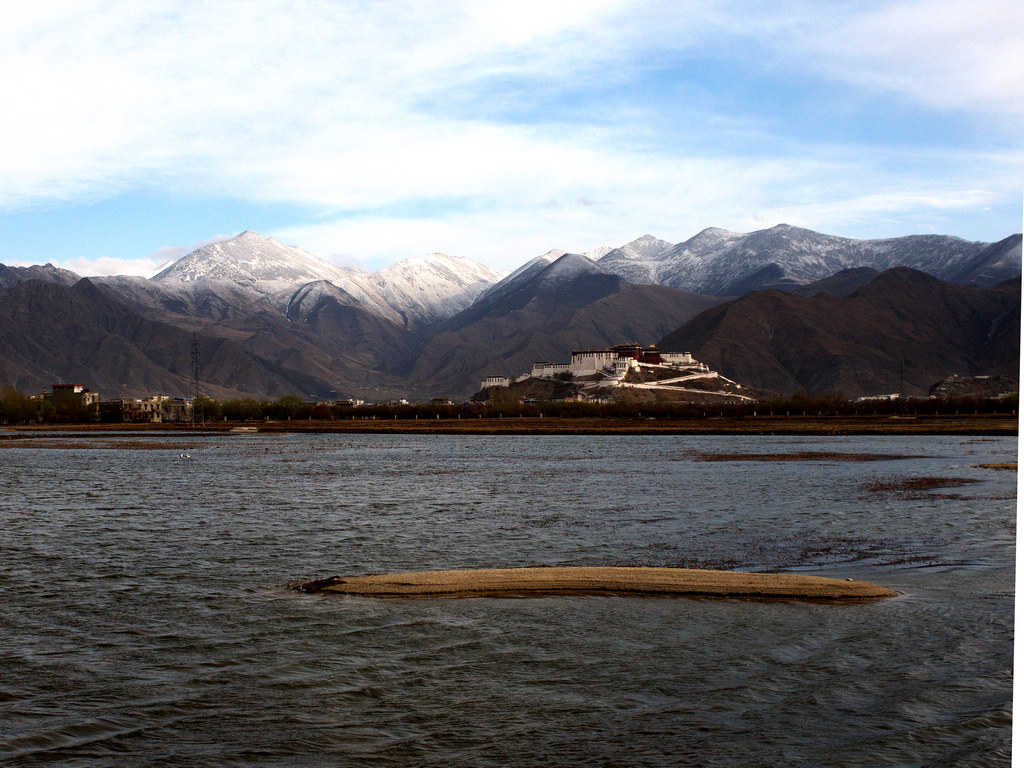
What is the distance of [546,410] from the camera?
7219 inches

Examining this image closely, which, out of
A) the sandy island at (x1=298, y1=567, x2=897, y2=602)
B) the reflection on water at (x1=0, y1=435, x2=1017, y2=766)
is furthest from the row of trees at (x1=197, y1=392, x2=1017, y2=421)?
the sandy island at (x1=298, y1=567, x2=897, y2=602)

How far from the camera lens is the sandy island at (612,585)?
21.2 meters

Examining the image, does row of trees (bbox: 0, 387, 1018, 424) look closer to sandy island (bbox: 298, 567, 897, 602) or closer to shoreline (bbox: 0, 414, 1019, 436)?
shoreline (bbox: 0, 414, 1019, 436)

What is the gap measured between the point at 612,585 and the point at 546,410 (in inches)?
6357

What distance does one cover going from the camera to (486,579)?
22.5m

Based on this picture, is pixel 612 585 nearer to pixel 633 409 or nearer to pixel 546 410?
pixel 633 409

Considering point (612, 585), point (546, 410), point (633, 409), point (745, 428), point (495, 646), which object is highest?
point (546, 410)

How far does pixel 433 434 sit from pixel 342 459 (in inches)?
2175

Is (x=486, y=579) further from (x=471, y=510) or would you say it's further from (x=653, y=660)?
(x=471, y=510)

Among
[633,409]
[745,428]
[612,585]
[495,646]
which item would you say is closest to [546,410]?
[633,409]

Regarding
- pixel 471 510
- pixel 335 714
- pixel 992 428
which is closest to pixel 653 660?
pixel 335 714

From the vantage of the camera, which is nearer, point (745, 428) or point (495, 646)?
point (495, 646)

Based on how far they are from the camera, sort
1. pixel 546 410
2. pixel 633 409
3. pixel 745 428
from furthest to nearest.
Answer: pixel 546 410
pixel 633 409
pixel 745 428

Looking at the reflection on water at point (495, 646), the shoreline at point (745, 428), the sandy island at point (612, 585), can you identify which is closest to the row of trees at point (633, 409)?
the shoreline at point (745, 428)
